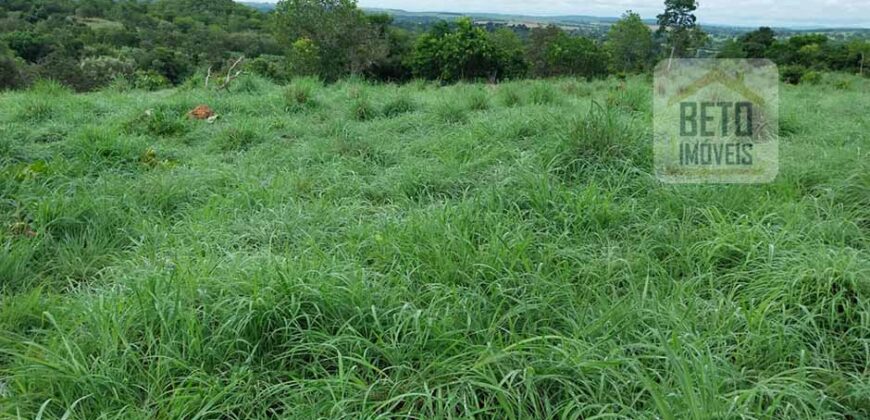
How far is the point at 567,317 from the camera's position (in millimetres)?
1585

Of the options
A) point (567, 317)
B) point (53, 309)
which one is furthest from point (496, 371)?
→ point (53, 309)

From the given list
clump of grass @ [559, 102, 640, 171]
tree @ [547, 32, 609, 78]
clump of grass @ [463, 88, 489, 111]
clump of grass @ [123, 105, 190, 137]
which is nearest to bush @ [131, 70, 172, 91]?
clump of grass @ [123, 105, 190, 137]

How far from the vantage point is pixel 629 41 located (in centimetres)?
1678

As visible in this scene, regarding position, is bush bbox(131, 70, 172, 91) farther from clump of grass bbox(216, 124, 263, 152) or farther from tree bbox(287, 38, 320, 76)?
tree bbox(287, 38, 320, 76)

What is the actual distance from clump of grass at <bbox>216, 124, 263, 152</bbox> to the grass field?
380 mm

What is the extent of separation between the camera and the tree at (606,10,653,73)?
15.5 m

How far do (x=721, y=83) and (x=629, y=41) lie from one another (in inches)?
516

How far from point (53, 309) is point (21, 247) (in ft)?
1.87

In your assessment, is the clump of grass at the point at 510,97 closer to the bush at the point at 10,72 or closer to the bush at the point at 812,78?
the bush at the point at 812,78

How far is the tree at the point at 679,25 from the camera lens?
1076 centimetres

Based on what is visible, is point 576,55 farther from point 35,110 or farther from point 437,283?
point 437,283

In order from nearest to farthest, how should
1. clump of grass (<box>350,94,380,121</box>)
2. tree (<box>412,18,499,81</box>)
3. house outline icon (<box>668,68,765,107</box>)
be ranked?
A: 1. house outline icon (<box>668,68,765,107</box>)
2. clump of grass (<box>350,94,380,121</box>)
3. tree (<box>412,18,499,81</box>)

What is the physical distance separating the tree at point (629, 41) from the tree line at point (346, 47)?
4 centimetres

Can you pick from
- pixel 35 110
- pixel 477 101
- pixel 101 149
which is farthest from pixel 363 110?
pixel 35 110
